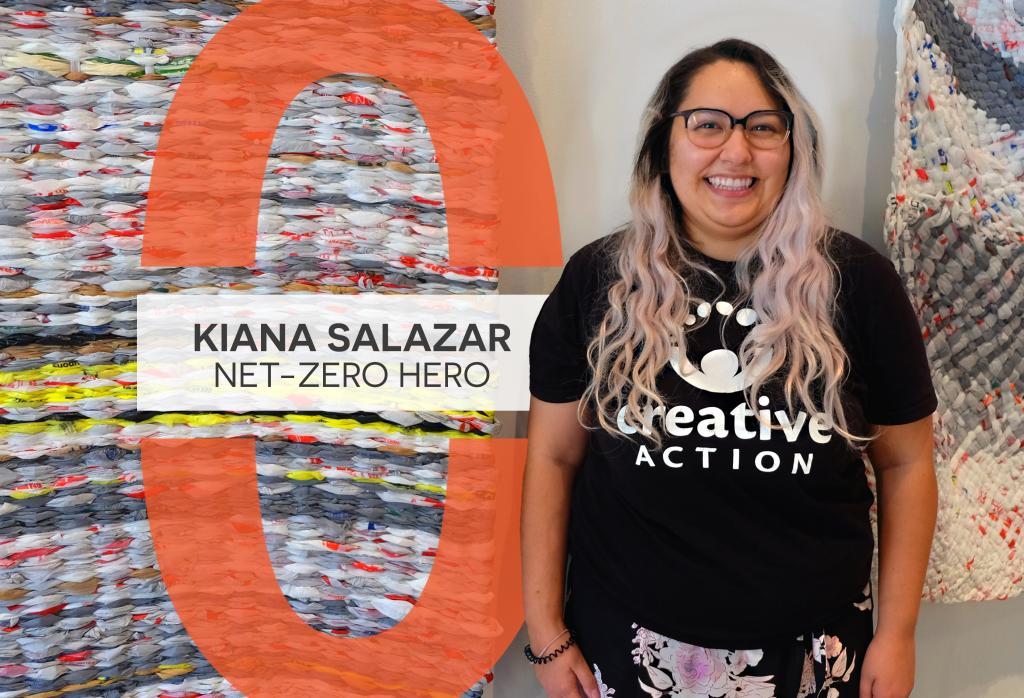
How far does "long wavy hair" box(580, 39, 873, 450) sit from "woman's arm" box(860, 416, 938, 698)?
0.08 m

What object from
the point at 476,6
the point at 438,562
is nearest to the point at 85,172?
the point at 476,6

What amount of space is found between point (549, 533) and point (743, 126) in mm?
518

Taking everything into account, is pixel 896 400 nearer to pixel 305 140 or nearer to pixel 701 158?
pixel 701 158

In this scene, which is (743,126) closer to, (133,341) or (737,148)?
(737,148)

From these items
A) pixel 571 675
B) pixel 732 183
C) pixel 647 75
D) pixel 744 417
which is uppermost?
pixel 647 75

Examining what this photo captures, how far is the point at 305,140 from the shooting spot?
0.90 metres

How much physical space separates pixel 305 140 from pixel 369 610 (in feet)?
1.92

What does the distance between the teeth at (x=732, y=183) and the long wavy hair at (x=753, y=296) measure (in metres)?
0.05

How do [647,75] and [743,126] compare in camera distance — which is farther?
[647,75]

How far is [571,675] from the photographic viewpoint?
902mm

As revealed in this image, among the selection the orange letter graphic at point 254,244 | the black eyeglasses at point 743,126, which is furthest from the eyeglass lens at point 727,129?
the orange letter graphic at point 254,244

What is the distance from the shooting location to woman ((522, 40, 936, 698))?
2.64 feet

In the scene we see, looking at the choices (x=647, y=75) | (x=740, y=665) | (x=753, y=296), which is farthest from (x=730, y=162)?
(x=740, y=665)

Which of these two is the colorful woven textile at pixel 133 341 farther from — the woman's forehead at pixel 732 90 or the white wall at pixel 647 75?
the woman's forehead at pixel 732 90
